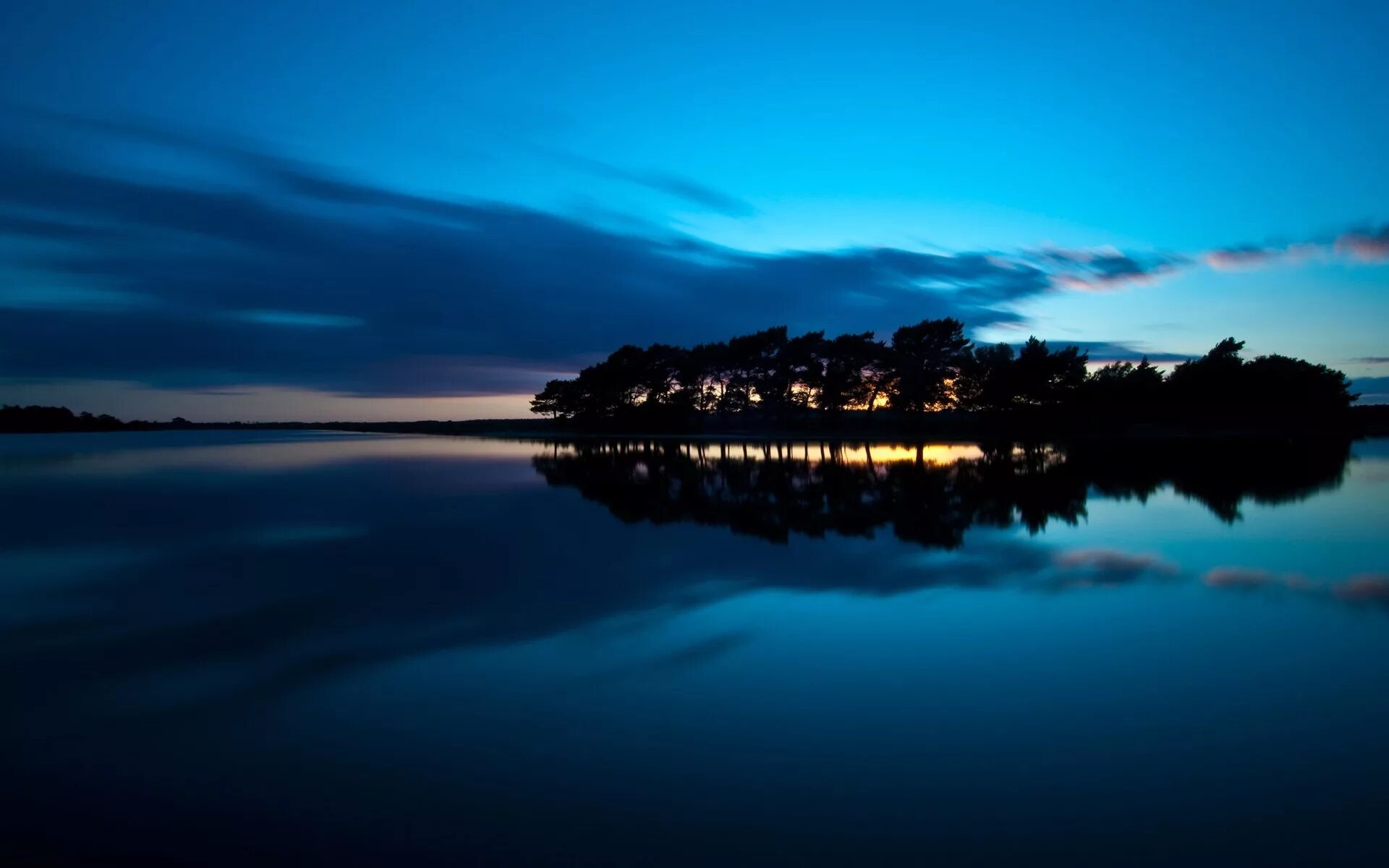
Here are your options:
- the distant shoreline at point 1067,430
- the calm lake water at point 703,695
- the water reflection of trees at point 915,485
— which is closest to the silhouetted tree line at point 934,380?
the distant shoreline at point 1067,430

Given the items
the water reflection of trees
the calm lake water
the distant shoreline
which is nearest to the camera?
the calm lake water

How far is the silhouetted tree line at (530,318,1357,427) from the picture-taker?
75812 mm

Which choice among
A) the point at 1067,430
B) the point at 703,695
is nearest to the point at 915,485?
the point at 703,695

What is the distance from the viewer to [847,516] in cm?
1545

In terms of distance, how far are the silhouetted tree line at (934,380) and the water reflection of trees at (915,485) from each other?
33.7 meters

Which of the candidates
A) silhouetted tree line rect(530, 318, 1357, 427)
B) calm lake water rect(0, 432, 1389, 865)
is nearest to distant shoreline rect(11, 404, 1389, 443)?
silhouetted tree line rect(530, 318, 1357, 427)

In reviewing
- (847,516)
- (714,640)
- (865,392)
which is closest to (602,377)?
(865,392)

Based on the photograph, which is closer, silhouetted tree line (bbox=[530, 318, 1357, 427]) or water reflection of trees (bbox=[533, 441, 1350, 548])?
water reflection of trees (bbox=[533, 441, 1350, 548])

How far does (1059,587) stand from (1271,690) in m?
3.34

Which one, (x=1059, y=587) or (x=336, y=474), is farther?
(x=336, y=474)

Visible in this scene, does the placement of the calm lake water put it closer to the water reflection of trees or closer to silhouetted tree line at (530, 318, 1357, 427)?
the water reflection of trees

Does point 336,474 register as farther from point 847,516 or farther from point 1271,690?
point 1271,690

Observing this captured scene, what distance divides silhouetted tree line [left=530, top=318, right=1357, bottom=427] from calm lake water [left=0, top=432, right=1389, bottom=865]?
65.9m

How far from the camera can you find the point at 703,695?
229 inches
